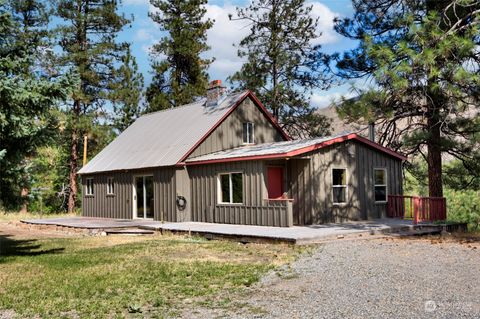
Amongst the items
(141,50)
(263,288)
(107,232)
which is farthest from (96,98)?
(263,288)

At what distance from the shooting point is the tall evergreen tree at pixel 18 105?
10.2 metres

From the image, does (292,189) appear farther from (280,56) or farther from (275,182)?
(280,56)

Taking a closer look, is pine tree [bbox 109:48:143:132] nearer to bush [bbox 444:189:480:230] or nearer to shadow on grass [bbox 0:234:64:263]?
shadow on grass [bbox 0:234:64:263]

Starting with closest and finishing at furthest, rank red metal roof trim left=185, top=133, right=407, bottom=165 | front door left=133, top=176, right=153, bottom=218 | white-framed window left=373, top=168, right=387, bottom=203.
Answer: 1. red metal roof trim left=185, top=133, right=407, bottom=165
2. white-framed window left=373, top=168, right=387, bottom=203
3. front door left=133, top=176, right=153, bottom=218

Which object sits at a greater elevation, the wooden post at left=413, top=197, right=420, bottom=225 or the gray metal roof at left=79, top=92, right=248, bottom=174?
the gray metal roof at left=79, top=92, right=248, bottom=174

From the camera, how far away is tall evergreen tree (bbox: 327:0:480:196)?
12484mm

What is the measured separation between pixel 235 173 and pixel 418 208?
6.21 m

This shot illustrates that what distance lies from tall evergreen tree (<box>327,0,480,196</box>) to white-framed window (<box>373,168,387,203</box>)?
1467 millimetres

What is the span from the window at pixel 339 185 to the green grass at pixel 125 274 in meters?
5.17

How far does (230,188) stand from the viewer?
701 inches

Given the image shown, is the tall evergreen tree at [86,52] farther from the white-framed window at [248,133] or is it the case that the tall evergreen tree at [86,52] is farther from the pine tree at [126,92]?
the white-framed window at [248,133]

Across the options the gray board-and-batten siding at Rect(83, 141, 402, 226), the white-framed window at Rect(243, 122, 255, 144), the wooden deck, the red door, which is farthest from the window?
the white-framed window at Rect(243, 122, 255, 144)

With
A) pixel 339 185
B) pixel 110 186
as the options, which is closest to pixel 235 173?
pixel 339 185

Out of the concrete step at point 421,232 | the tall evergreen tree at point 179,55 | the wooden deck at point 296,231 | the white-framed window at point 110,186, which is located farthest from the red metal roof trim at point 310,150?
the tall evergreen tree at point 179,55
